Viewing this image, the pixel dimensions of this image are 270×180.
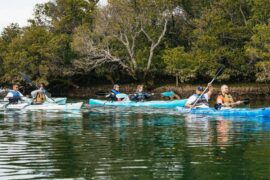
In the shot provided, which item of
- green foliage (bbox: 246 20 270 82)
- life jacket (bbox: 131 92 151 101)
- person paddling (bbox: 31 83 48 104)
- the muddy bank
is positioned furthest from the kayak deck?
green foliage (bbox: 246 20 270 82)

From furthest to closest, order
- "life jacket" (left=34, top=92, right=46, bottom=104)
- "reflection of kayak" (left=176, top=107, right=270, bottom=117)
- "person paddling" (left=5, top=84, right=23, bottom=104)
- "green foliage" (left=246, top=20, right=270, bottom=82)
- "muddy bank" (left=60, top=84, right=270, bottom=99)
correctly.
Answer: "muddy bank" (left=60, top=84, right=270, bottom=99) → "green foliage" (left=246, top=20, right=270, bottom=82) → "life jacket" (left=34, top=92, right=46, bottom=104) → "person paddling" (left=5, top=84, right=23, bottom=104) → "reflection of kayak" (left=176, top=107, right=270, bottom=117)

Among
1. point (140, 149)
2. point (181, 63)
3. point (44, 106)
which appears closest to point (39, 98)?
point (44, 106)

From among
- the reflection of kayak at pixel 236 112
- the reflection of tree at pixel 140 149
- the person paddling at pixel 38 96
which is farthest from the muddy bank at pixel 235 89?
the reflection of tree at pixel 140 149

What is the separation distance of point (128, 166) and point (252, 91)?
38524 mm

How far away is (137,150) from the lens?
1352 centimetres

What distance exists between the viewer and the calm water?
10562 mm

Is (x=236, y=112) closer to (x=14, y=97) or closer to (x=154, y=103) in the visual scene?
(x=154, y=103)

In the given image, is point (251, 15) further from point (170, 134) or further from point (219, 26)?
point (170, 134)

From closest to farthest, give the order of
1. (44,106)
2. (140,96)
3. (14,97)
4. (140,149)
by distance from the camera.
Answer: (140,149) < (14,97) < (44,106) < (140,96)

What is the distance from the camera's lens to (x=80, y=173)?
10.5 meters

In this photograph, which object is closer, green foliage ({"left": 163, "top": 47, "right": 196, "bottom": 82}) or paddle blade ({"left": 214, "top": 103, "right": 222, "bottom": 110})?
paddle blade ({"left": 214, "top": 103, "right": 222, "bottom": 110})

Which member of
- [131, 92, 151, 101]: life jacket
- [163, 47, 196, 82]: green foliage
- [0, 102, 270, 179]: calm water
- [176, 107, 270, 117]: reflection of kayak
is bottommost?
[0, 102, 270, 179]: calm water

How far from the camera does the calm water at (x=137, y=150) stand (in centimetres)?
1056

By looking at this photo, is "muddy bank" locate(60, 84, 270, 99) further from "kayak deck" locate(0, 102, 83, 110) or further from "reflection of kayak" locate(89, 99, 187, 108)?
"kayak deck" locate(0, 102, 83, 110)
